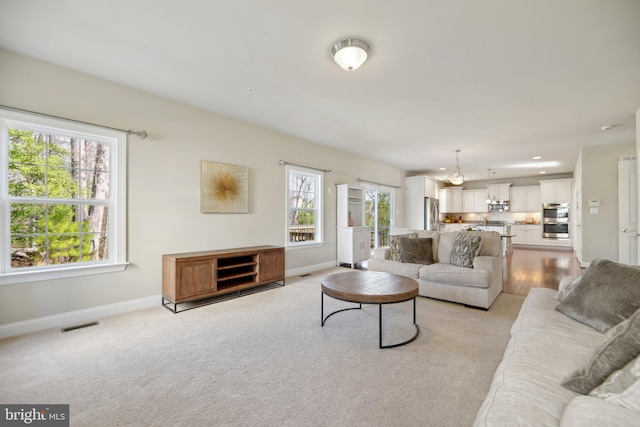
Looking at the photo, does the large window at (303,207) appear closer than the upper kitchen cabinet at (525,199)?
A: Yes

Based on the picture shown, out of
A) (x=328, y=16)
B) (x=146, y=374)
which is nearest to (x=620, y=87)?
(x=328, y=16)

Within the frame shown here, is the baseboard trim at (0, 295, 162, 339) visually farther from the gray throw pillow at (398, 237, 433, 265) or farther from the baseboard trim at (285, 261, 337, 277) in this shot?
the gray throw pillow at (398, 237, 433, 265)

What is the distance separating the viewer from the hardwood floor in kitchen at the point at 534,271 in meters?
4.37

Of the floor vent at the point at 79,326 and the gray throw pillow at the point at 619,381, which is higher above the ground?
the gray throw pillow at the point at 619,381

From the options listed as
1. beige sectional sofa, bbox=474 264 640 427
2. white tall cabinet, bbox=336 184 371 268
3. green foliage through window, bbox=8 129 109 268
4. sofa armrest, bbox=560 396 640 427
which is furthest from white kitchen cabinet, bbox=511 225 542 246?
green foliage through window, bbox=8 129 109 268

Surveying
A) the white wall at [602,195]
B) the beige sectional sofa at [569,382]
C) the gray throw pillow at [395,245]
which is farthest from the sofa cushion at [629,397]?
the white wall at [602,195]

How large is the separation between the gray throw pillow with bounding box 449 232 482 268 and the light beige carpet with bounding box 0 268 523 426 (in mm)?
715

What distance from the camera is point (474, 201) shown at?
10.5 m

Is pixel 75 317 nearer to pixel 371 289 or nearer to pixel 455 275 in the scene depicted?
pixel 371 289

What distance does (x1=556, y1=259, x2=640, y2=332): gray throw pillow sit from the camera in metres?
1.60

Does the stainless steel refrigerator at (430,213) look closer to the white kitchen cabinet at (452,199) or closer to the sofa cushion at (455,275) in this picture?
the white kitchen cabinet at (452,199)

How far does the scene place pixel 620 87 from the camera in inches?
121

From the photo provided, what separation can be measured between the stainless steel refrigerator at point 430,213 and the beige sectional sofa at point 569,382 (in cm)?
691

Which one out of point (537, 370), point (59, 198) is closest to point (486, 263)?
point (537, 370)
